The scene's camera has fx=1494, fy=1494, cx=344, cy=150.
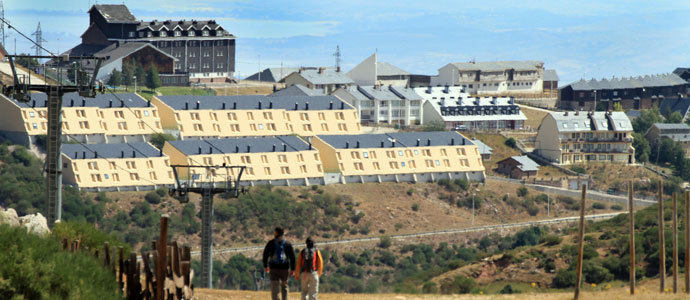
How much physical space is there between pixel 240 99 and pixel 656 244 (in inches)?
2851

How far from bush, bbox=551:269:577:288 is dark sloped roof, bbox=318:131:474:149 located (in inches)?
2440

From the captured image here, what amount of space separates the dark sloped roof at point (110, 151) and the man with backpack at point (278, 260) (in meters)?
74.7

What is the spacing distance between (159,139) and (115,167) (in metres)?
10.4

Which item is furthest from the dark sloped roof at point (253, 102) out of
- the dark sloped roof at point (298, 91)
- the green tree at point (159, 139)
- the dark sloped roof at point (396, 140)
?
the dark sloped roof at point (396, 140)

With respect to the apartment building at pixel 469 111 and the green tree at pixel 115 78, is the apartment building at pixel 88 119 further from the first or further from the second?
the apartment building at pixel 469 111

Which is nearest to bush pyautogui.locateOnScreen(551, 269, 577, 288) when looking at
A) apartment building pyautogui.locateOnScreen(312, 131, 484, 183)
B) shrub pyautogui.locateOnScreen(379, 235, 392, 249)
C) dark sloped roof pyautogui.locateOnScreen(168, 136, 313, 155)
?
shrub pyautogui.locateOnScreen(379, 235, 392, 249)

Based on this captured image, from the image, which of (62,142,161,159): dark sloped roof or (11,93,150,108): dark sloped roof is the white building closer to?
(11,93,150,108): dark sloped roof

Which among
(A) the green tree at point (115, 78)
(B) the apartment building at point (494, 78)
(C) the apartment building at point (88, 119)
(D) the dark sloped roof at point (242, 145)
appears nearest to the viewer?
(D) the dark sloped roof at point (242, 145)

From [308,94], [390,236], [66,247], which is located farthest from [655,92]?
[66,247]

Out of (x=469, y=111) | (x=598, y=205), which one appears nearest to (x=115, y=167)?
(x=598, y=205)

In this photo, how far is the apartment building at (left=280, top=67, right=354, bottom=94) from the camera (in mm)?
151500

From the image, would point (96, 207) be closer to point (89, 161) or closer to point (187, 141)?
point (89, 161)

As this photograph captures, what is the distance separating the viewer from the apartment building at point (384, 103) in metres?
142

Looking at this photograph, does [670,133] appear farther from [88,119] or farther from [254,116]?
[88,119]
